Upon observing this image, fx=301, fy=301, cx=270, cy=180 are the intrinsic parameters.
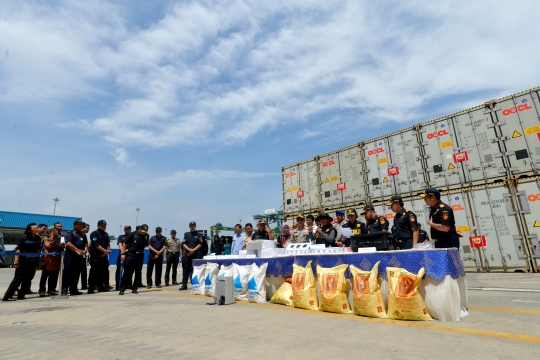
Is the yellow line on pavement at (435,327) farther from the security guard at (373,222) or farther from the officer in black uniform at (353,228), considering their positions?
the security guard at (373,222)

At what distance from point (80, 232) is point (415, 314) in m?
7.66

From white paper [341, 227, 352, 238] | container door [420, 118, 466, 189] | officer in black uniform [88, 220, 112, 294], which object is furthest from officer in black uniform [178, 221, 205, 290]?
container door [420, 118, 466, 189]

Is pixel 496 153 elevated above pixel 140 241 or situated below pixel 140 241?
above

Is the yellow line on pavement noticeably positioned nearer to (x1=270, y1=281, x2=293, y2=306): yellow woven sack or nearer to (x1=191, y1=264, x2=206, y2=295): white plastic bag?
(x1=270, y1=281, x2=293, y2=306): yellow woven sack

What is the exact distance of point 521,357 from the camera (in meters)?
2.34

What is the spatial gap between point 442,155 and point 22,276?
1242 centimetres

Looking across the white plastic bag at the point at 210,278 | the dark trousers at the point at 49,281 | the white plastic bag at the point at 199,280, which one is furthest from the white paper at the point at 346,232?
the dark trousers at the point at 49,281

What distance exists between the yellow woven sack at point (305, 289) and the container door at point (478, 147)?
299 inches

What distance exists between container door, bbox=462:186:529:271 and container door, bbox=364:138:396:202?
9.04 ft

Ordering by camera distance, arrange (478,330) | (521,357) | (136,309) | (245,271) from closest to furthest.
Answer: (521,357) → (478,330) → (136,309) → (245,271)

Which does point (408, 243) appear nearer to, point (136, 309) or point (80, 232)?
point (136, 309)

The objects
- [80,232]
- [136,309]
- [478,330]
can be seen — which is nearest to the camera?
[478,330]

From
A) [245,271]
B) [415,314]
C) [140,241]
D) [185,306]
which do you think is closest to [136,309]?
[185,306]

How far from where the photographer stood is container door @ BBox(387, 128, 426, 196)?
1074 cm
